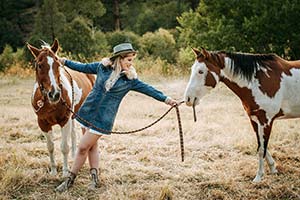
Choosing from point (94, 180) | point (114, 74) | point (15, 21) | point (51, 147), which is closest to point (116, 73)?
point (114, 74)

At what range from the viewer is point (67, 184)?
422 cm

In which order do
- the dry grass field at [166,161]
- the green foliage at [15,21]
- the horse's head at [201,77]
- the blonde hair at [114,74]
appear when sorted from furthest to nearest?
1. the green foliage at [15,21]
2. the horse's head at [201,77]
3. the dry grass field at [166,161]
4. the blonde hair at [114,74]

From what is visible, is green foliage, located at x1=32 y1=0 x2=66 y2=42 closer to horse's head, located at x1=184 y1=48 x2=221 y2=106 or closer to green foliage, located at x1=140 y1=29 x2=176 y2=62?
green foliage, located at x1=140 y1=29 x2=176 y2=62

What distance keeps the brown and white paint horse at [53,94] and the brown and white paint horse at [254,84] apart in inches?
53.4

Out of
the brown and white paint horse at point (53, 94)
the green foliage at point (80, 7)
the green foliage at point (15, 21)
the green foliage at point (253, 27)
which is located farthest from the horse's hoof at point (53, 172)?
the green foliage at point (15, 21)

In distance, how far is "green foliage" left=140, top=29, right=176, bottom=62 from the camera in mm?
18298

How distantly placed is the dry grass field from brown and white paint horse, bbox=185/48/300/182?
408mm

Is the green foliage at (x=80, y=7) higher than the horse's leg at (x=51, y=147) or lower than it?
higher

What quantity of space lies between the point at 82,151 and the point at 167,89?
7431mm

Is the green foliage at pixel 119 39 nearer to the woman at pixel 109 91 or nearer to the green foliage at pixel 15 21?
the green foliage at pixel 15 21

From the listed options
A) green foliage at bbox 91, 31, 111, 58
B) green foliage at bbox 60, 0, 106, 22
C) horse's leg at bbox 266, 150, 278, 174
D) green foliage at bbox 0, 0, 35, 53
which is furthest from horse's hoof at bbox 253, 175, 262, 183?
green foliage at bbox 0, 0, 35, 53

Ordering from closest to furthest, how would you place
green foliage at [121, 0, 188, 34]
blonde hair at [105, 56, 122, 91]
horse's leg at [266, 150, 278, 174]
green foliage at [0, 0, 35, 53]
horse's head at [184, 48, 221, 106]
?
1. blonde hair at [105, 56, 122, 91]
2. horse's head at [184, 48, 221, 106]
3. horse's leg at [266, 150, 278, 174]
4. green foliage at [0, 0, 35, 53]
5. green foliage at [121, 0, 188, 34]

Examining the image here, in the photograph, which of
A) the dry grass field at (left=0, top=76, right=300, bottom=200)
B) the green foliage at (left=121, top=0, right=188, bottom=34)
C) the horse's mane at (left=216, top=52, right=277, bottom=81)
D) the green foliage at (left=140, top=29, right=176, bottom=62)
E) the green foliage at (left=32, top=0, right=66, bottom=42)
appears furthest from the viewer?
the green foliage at (left=121, top=0, right=188, bottom=34)

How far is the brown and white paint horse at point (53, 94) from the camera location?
407 centimetres
